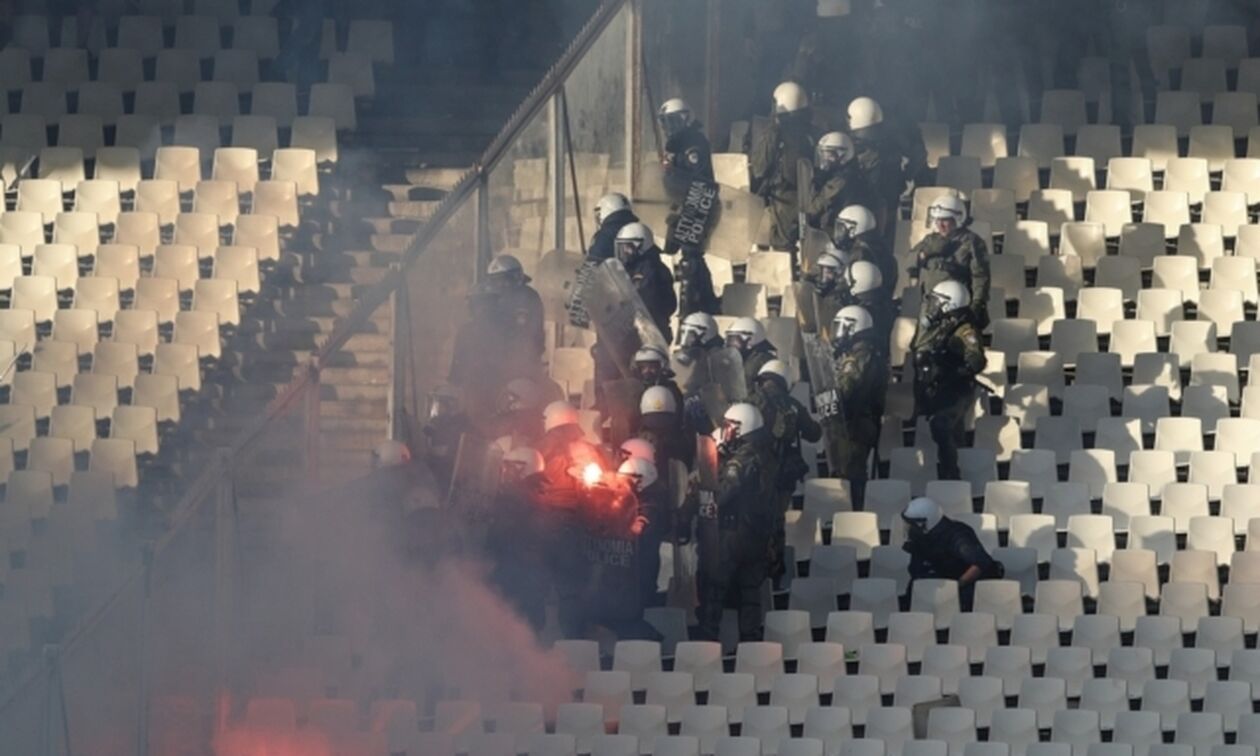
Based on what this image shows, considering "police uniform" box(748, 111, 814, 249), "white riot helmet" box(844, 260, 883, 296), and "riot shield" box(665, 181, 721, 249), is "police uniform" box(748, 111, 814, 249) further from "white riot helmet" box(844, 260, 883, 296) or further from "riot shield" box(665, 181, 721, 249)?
"white riot helmet" box(844, 260, 883, 296)

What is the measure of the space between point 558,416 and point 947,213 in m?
2.91

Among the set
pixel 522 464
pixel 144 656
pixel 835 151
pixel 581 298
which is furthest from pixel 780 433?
pixel 144 656

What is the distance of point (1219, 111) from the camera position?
25219 millimetres

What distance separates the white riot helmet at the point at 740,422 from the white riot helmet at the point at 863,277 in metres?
1.37

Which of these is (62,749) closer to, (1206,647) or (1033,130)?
(1206,647)

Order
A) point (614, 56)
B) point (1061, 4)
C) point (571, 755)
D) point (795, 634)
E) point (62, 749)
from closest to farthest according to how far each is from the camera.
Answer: point (62, 749)
point (571, 755)
point (795, 634)
point (614, 56)
point (1061, 4)

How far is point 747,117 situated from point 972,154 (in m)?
1.48

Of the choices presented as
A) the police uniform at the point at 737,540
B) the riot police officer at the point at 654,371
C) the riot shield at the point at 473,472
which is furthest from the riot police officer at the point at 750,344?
the riot shield at the point at 473,472

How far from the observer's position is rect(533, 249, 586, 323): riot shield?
22.6 metres

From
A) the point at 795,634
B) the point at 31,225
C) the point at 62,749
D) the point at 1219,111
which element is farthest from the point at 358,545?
the point at 1219,111

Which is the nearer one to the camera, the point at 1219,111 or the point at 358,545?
the point at 358,545

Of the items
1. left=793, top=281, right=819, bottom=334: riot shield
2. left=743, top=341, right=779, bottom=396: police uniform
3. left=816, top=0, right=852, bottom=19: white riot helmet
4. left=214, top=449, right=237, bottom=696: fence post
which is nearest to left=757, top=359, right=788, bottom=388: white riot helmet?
left=743, top=341, right=779, bottom=396: police uniform

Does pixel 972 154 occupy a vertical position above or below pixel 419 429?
above

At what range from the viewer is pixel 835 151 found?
22.7 m
